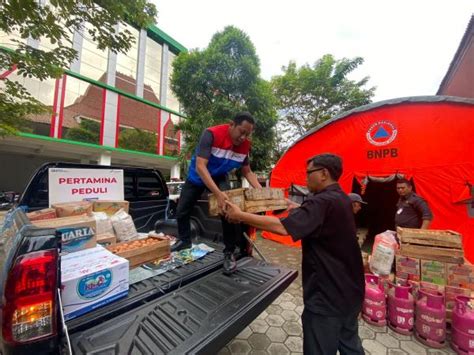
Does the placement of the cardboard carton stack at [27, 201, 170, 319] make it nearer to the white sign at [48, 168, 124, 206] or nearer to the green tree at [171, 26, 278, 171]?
the white sign at [48, 168, 124, 206]

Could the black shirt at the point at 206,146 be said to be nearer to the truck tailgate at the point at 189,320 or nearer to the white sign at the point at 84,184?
the truck tailgate at the point at 189,320

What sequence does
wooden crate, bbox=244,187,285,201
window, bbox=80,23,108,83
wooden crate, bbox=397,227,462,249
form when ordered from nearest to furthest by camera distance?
wooden crate, bbox=244,187,285,201
wooden crate, bbox=397,227,462,249
window, bbox=80,23,108,83

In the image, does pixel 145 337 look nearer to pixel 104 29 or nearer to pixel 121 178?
pixel 121 178

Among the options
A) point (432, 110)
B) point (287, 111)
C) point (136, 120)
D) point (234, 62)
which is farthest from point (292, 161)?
point (136, 120)

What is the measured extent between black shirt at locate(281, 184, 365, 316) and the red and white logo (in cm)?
457

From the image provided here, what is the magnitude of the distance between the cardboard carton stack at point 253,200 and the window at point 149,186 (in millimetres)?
2151

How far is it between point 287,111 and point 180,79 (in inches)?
330

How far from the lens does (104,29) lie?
3975 mm

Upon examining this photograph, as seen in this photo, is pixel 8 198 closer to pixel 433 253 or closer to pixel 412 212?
pixel 433 253

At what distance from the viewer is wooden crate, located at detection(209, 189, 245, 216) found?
6.34 feet

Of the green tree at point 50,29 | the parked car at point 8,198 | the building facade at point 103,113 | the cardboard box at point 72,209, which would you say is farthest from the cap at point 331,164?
the building facade at point 103,113

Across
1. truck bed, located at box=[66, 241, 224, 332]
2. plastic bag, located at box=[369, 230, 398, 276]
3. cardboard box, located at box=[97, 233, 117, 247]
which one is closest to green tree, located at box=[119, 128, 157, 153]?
cardboard box, located at box=[97, 233, 117, 247]

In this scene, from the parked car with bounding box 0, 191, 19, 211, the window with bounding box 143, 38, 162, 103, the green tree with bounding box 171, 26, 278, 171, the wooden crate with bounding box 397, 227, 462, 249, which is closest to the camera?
the wooden crate with bounding box 397, 227, 462, 249

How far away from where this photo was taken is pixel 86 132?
14.9m
